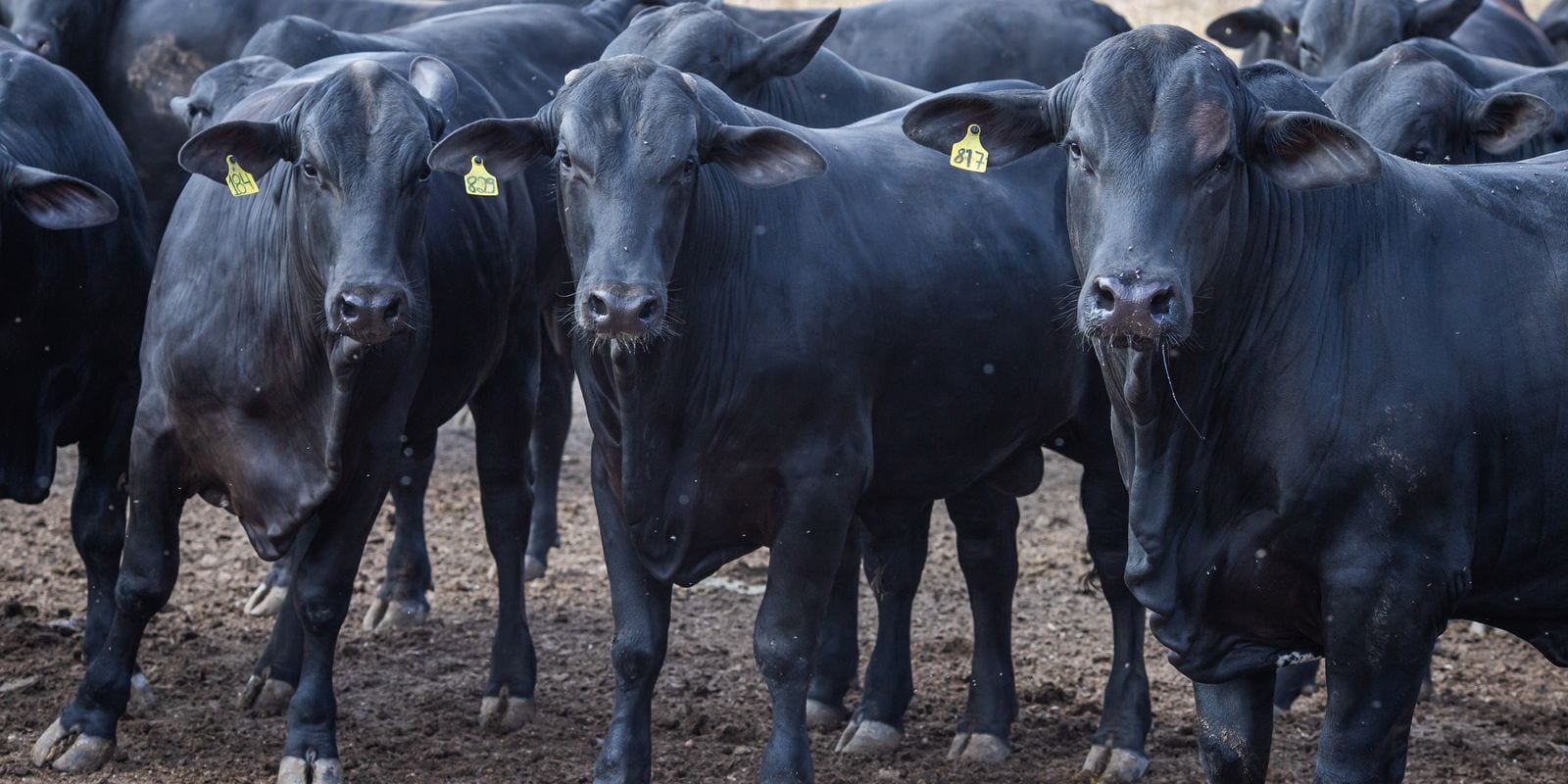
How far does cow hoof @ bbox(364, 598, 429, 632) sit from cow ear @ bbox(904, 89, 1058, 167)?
3.74 meters

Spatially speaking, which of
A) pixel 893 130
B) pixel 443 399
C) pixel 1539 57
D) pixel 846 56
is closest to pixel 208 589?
pixel 443 399

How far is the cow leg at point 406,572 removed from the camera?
7938 mm

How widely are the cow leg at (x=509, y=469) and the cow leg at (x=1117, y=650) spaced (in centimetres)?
211

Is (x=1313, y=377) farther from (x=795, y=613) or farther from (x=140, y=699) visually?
(x=140, y=699)

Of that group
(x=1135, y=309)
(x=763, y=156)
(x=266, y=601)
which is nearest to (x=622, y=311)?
(x=763, y=156)

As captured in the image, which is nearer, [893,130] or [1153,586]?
[1153,586]

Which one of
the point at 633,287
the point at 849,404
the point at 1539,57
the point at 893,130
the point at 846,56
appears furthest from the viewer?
the point at 1539,57

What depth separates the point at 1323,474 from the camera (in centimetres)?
458

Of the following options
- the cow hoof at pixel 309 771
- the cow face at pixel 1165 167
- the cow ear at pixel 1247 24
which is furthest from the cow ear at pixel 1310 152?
the cow ear at pixel 1247 24

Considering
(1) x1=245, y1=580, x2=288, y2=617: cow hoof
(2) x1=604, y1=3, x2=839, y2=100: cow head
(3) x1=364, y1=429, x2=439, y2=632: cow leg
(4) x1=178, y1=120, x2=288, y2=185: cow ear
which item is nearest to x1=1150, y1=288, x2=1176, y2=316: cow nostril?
(4) x1=178, y1=120, x2=288, y2=185: cow ear

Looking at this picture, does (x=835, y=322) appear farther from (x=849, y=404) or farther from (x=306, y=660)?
(x=306, y=660)

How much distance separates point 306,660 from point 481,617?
214 cm

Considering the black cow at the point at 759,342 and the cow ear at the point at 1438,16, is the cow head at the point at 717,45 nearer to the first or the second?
the black cow at the point at 759,342

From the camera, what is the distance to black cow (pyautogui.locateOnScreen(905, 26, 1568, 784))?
4.52 m
